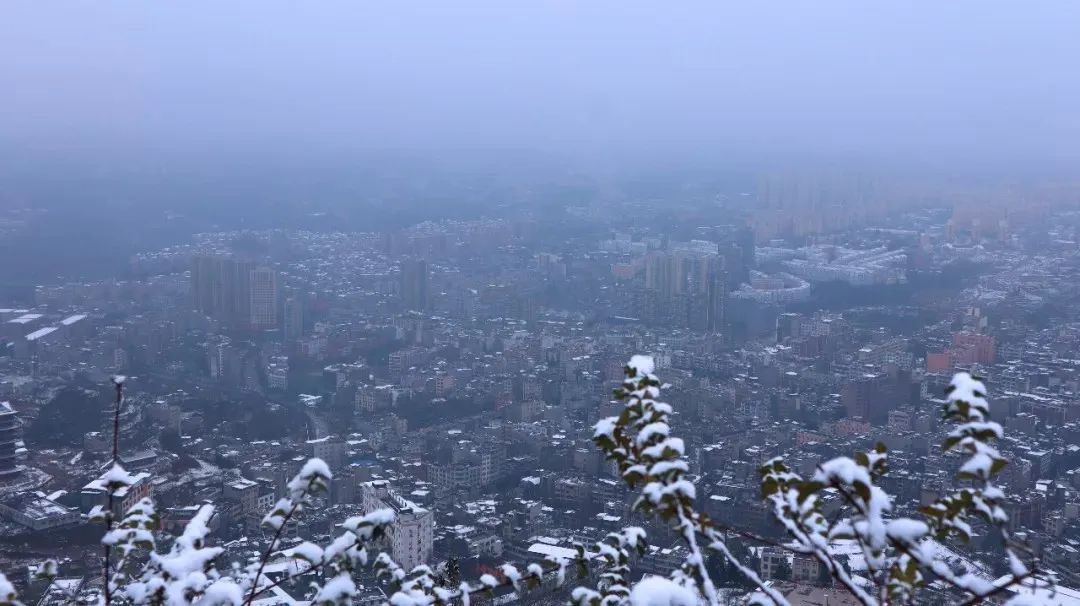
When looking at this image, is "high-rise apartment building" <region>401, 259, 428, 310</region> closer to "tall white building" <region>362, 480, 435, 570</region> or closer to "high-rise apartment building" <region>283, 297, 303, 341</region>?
"high-rise apartment building" <region>283, 297, 303, 341</region>

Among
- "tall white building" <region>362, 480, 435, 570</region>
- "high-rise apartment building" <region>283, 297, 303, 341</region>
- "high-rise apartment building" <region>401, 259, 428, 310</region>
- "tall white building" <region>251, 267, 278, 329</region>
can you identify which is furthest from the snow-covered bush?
"high-rise apartment building" <region>401, 259, 428, 310</region>

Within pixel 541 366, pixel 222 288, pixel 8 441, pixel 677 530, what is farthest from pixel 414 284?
pixel 677 530

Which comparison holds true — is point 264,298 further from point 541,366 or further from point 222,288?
point 541,366

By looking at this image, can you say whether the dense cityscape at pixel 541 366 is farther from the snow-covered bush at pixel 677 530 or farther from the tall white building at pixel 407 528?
the snow-covered bush at pixel 677 530

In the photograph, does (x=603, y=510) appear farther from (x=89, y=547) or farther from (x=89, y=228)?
(x=89, y=228)

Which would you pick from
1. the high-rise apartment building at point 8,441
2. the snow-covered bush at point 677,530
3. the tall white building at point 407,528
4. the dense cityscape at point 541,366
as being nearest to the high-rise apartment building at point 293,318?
the dense cityscape at point 541,366

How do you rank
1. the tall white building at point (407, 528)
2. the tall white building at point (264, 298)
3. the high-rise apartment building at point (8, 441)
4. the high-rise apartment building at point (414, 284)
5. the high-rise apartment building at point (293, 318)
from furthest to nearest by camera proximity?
the high-rise apartment building at point (414, 284)
the tall white building at point (264, 298)
the high-rise apartment building at point (293, 318)
the high-rise apartment building at point (8, 441)
the tall white building at point (407, 528)
